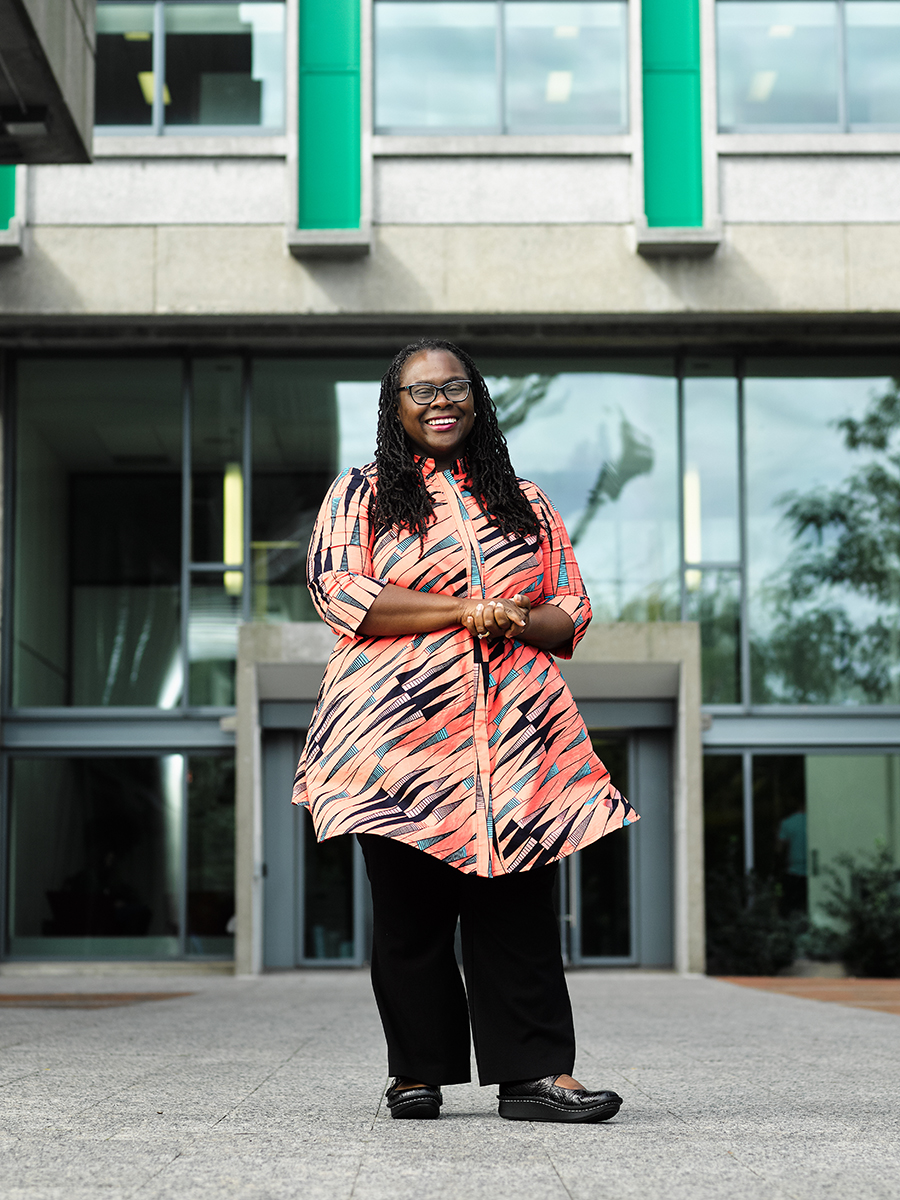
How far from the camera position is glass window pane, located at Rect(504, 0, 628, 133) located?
51.1 feet

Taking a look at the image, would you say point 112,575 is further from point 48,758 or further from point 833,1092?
point 833,1092

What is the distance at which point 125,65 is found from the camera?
51.7 ft

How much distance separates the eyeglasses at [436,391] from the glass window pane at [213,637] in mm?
12102

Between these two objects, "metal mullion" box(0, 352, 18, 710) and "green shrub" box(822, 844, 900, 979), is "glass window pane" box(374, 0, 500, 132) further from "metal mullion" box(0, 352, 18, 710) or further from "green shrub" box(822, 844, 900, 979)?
"green shrub" box(822, 844, 900, 979)

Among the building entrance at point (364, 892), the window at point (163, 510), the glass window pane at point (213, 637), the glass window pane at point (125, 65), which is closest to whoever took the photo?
the building entrance at point (364, 892)

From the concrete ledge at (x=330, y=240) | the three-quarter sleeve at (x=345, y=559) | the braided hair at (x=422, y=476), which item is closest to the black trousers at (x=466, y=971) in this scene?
the three-quarter sleeve at (x=345, y=559)

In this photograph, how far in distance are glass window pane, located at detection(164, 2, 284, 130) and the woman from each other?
12495mm

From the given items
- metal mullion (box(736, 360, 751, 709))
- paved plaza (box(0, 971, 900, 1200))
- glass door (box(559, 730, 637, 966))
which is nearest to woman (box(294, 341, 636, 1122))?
paved plaza (box(0, 971, 900, 1200))

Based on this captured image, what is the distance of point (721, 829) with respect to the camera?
15.6m

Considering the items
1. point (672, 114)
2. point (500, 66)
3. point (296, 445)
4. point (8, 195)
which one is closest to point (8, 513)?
point (296, 445)

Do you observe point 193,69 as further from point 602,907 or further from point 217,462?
point 602,907

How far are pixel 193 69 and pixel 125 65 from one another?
69 cm

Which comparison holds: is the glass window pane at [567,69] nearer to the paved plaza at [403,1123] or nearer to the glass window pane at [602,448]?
the glass window pane at [602,448]

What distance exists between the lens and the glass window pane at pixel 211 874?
615 inches
